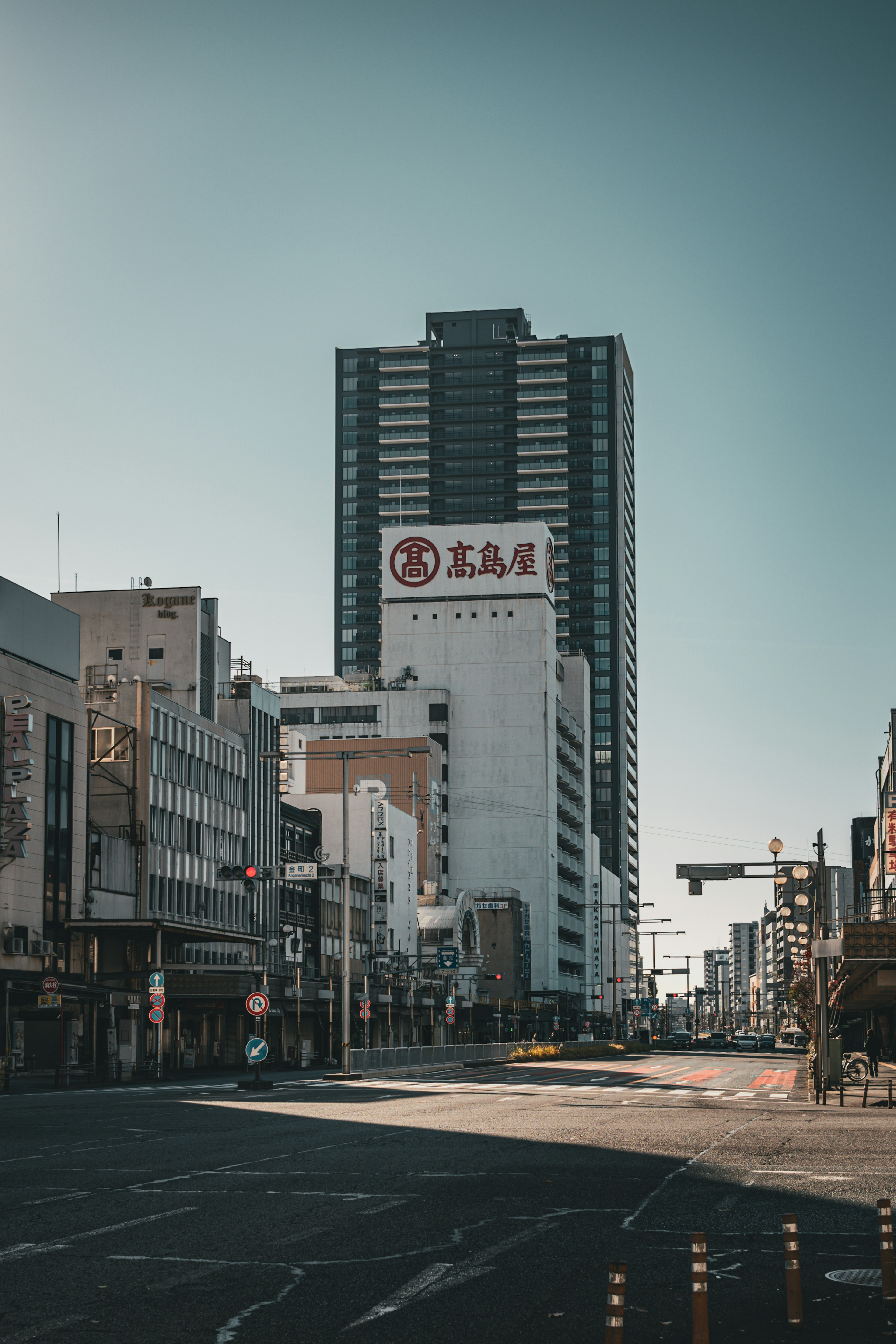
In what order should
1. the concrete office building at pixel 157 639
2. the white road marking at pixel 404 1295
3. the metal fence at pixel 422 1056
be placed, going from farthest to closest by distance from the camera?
the concrete office building at pixel 157 639
the metal fence at pixel 422 1056
the white road marking at pixel 404 1295

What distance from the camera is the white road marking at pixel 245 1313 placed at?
9.45m

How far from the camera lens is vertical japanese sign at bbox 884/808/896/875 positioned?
95.4 metres

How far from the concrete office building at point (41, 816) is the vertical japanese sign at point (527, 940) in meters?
79.8

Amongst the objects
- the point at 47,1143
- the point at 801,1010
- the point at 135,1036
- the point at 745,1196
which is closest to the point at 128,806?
the point at 135,1036

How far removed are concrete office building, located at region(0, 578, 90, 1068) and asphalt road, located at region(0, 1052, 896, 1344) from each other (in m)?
26.9

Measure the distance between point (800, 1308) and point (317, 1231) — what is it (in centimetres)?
554

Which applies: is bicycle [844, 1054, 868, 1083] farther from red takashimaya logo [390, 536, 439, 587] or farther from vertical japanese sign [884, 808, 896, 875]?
red takashimaya logo [390, 536, 439, 587]

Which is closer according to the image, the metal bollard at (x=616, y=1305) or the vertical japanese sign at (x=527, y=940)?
the metal bollard at (x=616, y=1305)

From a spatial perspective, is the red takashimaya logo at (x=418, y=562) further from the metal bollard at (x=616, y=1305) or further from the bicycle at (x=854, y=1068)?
the metal bollard at (x=616, y=1305)

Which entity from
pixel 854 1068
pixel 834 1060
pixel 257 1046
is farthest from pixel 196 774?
pixel 834 1060

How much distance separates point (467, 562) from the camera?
152 m

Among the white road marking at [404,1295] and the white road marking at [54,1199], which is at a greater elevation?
the white road marking at [404,1295]

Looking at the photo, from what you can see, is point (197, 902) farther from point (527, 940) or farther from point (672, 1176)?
point (527, 940)

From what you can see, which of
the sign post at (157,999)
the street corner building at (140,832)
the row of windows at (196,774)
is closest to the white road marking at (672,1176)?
the sign post at (157,999)
